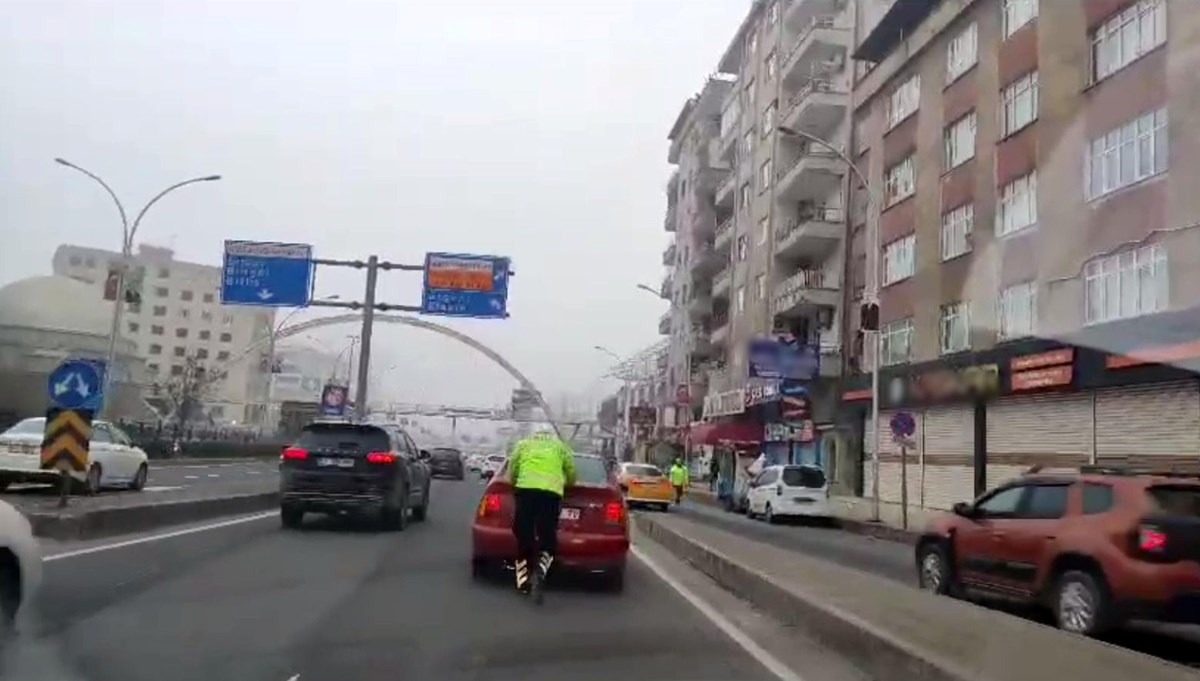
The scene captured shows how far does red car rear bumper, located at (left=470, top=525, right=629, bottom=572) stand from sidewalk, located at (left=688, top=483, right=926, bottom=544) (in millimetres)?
14074

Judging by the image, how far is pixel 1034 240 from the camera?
89.2 ft

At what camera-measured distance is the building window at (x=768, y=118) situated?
55906mm

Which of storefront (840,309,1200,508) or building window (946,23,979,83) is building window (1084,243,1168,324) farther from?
building window (946,23,979,83)

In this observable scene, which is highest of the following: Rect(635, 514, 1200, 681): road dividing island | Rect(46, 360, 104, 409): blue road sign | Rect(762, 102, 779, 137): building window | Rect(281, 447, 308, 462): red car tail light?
Rect(762, 102, 779, 137): building window

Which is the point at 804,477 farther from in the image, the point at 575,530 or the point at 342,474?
the point at 575,530

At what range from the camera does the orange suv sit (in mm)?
9758

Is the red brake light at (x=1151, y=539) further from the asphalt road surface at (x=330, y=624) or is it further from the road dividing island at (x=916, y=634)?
the asphalt road surface at (x=330, y=624)

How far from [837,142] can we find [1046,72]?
20245 mm

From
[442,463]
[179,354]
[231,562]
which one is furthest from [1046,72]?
[179,354]

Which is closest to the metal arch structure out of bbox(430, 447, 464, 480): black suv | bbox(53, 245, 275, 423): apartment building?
bbox(430, 447, 464, 480): black suv

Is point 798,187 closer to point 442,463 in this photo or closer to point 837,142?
point 837,142

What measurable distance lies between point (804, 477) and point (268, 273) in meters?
16.2

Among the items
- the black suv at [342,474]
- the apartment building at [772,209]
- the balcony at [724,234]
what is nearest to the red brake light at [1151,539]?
the black suv at [342,474]

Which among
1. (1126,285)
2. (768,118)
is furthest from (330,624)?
(768,118)
